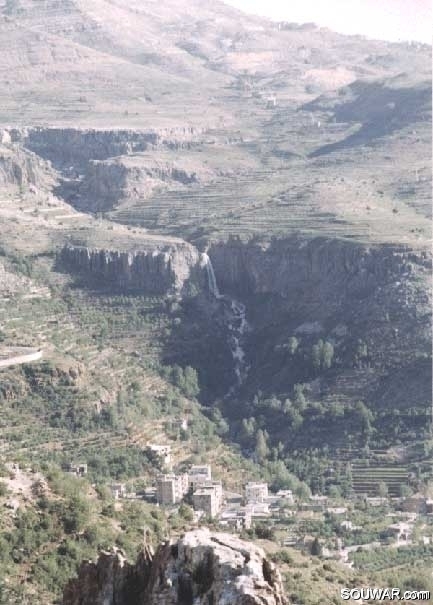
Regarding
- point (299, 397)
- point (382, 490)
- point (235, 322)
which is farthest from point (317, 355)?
point (382, 490)

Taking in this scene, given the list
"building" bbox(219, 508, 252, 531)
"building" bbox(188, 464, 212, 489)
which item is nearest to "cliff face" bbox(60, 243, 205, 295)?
"building" bbox(188, 464, 212, 489)

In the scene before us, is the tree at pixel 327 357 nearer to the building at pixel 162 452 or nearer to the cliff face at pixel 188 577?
the building at pixel 162 452

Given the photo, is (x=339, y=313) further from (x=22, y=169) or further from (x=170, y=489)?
(x=22, y=169)

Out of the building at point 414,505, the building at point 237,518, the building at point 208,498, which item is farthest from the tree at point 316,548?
the building at point 414,505

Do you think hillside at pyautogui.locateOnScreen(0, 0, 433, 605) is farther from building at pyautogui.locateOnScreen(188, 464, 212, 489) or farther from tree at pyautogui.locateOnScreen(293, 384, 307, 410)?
building at pyautogui.locateOnScreen(188, 464, 212, 489)

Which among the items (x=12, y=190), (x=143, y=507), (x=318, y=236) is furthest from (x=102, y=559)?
(x=12, y=190)

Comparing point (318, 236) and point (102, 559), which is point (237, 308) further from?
point (102, 559)
